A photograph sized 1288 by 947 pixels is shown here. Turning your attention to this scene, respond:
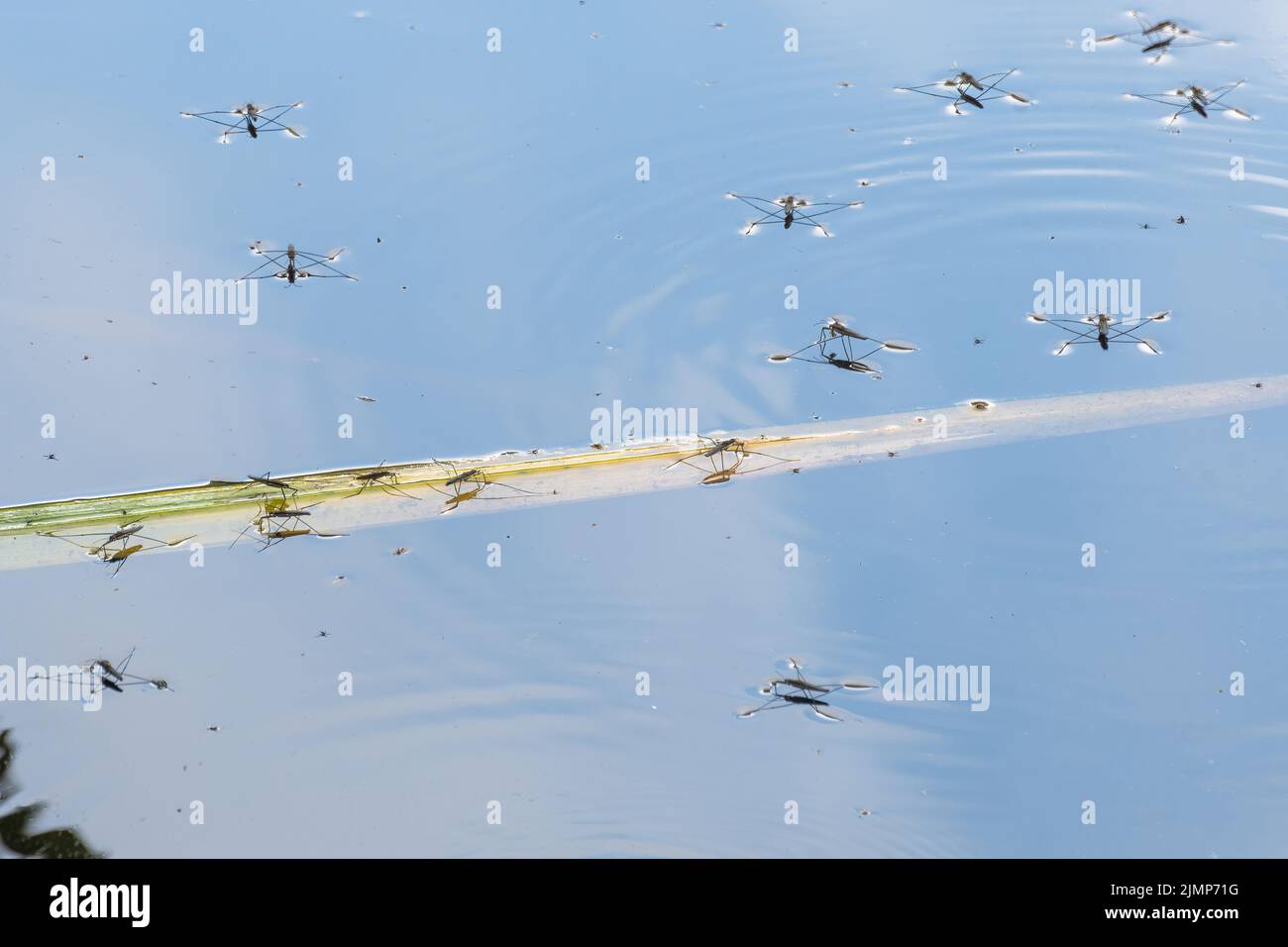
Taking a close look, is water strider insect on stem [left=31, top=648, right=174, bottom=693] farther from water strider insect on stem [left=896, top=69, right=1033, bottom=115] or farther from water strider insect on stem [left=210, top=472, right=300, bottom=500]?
water strider insect on stem [left=896, top=69, right=1033, bottom=115]

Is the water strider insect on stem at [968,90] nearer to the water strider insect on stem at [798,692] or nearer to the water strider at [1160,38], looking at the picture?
the water strider at [1160,38]

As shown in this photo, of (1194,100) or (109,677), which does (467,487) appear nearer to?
(109,677)

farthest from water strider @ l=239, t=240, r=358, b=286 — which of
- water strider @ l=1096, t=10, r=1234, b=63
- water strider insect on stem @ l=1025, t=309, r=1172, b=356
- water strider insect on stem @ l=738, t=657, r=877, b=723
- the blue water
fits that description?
water strider @ l=1096, t=10, r=1234, b=63

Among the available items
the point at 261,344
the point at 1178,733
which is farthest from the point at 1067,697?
the point at 261,344

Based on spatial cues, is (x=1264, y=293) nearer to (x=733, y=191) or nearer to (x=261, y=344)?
(x=733, y=191)

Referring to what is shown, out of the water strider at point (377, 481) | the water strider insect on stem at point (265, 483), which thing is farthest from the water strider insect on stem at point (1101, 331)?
the water strider insect on stem at point (265, 483)

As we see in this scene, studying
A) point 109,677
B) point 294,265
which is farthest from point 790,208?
point 109,677
